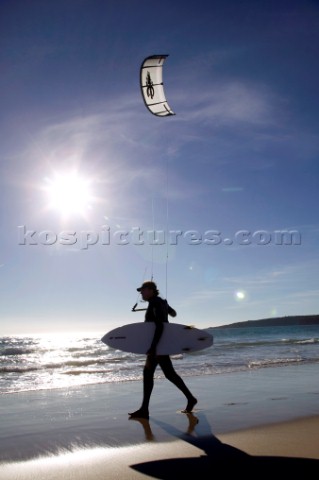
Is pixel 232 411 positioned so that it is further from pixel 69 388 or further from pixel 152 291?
pixel 69 388

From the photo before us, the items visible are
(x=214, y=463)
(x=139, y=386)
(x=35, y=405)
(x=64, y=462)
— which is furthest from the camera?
(x=139, y=386)

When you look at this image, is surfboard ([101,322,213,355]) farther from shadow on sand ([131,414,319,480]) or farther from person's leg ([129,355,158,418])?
shadow on sand ([131,414,319,480])

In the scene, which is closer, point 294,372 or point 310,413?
point 310,413

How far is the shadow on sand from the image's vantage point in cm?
352

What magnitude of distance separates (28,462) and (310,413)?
375cm

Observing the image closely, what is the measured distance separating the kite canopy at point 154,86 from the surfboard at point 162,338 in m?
5.64

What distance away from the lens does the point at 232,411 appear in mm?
6387

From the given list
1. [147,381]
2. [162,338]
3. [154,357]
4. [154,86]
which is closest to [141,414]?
[147,381]

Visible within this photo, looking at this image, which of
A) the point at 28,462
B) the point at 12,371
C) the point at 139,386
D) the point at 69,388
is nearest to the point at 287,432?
the point at 28,462

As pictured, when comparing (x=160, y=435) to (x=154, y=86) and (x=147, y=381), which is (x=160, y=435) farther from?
(x=154, y=86)

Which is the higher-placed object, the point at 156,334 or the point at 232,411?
the point at 156,334

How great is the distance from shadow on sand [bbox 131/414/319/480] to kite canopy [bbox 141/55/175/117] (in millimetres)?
8352

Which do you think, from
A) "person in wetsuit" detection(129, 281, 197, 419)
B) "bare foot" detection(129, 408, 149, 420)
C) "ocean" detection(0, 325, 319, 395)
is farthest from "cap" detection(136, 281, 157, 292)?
"ocean" detection(0, 325, 319, 395)

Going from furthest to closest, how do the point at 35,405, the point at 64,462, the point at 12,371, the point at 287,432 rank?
the point at 12,371
the point at 35,405
the point at 287,432
the point at 64,462
